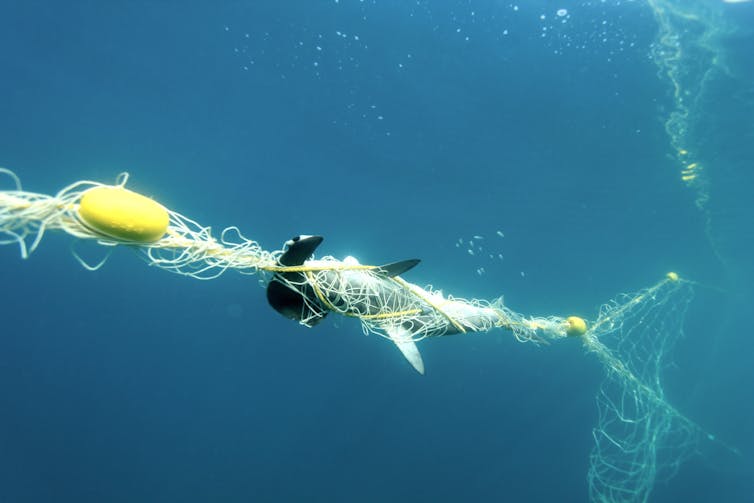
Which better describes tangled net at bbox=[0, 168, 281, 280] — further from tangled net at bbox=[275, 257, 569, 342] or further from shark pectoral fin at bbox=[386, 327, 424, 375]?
shark pectoral fin at bbox=[386, 327, 424, 375]

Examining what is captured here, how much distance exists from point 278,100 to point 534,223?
1336 centimetres

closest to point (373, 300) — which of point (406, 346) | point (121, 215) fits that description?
point (406, 346)

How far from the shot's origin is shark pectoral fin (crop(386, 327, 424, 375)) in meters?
3.72

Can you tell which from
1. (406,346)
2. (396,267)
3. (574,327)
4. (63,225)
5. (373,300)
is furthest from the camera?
(574,327)

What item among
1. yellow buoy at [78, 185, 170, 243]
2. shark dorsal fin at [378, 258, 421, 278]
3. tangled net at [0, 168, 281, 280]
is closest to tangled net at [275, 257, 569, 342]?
shark dorsal fin at [378, 258, 421, 278]

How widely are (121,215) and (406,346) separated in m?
2.84

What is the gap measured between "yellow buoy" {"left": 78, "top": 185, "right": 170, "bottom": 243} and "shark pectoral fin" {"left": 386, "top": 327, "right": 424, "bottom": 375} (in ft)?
8.09

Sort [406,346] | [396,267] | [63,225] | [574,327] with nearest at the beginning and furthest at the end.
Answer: [63,225], [396,267], [406,346], [574,327]

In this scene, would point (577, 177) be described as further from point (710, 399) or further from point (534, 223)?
point (710, 399)

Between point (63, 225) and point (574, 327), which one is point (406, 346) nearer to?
point (63, 225)

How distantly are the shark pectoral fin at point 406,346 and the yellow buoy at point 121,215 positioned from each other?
2.47m

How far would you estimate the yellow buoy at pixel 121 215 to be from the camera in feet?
5.31

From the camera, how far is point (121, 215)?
166 centimetres

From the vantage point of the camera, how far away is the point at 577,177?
14.5 m
